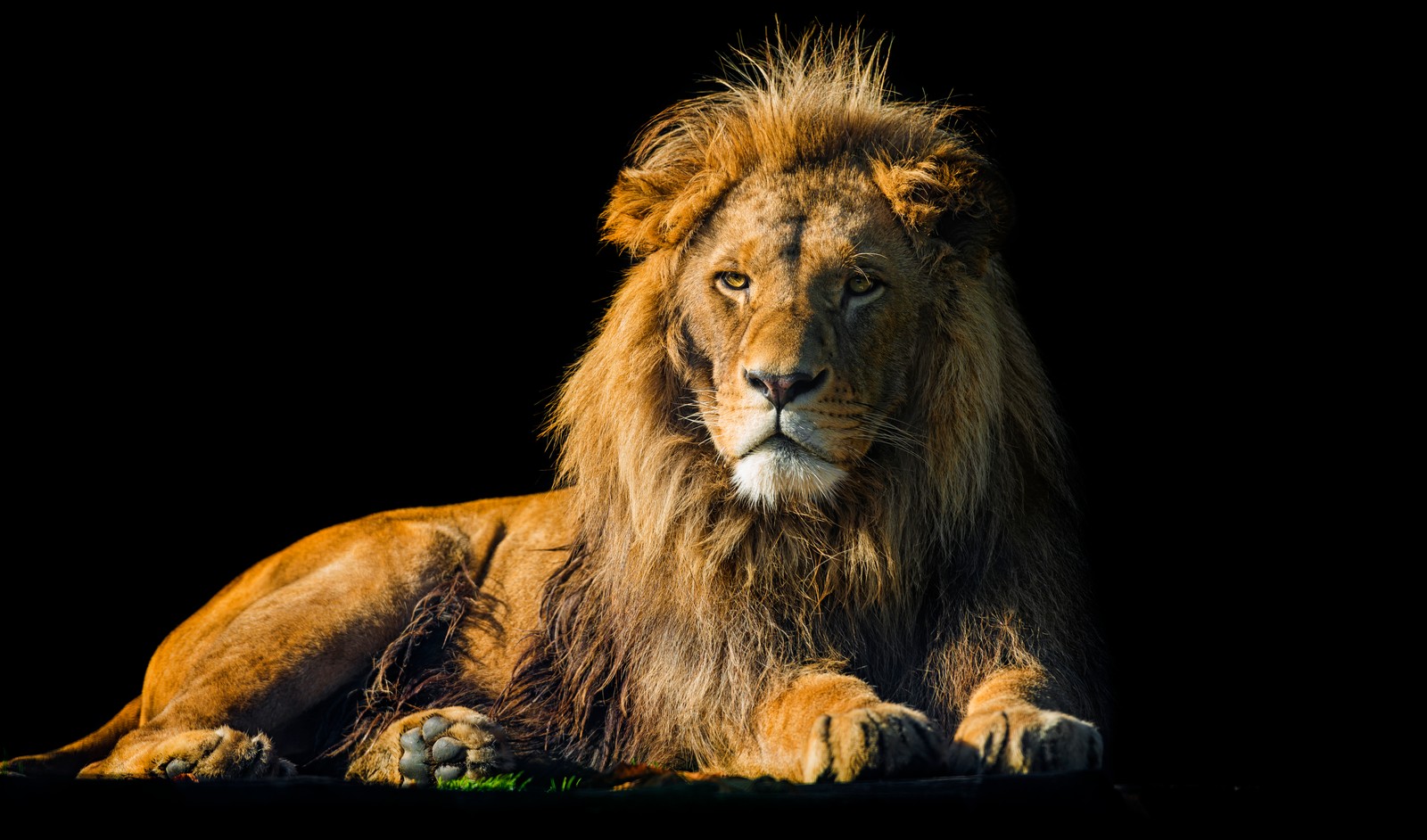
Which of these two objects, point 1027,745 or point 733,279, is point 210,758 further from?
point 1027,745

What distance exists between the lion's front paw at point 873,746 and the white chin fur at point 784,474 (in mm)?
542

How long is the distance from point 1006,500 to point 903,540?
30 cm

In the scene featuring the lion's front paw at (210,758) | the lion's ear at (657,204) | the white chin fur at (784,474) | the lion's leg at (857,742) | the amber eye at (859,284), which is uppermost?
the lion's ear at (657,204)

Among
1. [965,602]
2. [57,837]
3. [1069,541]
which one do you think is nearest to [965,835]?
[965,602]

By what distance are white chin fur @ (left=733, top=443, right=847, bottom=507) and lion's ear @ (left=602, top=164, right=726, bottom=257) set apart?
27.8 inches

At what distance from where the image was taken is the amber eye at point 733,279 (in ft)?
11.8

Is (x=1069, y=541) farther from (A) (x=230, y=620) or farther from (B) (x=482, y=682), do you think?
(A) (x=230, y=620)

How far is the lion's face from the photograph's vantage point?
3309mm

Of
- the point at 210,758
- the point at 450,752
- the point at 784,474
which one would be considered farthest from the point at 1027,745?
the point at 210,758

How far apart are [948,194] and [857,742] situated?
1.35 metres

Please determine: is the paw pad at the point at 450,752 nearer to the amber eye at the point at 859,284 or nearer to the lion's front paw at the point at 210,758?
the lion's front paw at the point at 210,758

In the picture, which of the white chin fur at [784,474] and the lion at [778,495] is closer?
the white chin fur at [784,474]

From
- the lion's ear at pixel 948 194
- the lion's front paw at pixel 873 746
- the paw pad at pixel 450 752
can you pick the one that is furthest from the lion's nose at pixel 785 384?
the paw pad at pixel 450 752

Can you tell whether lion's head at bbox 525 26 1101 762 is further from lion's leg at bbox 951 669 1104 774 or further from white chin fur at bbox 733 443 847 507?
lion's leg at bbox 951 669 1104 774
